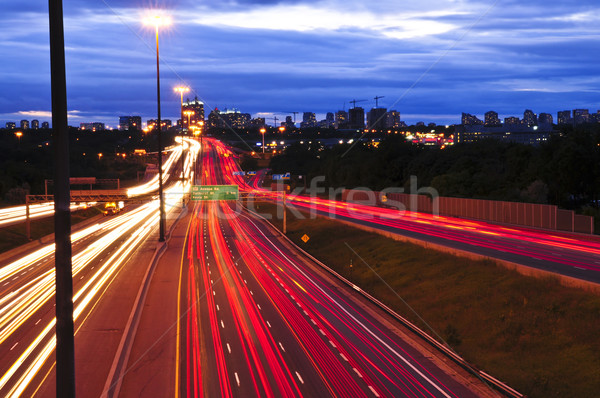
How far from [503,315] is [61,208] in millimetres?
20453

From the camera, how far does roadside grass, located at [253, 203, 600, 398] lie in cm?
1812

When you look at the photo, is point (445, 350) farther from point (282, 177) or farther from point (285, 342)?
point (282, 177)

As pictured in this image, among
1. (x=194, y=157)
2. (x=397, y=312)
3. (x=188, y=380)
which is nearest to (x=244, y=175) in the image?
(x=194, y=157)

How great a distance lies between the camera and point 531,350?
20.1 meters

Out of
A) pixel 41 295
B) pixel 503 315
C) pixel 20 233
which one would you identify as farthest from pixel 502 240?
pixel 20 233

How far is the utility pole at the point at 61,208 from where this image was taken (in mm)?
6586

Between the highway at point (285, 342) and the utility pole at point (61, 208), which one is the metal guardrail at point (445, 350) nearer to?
the highway at point (285, 342)

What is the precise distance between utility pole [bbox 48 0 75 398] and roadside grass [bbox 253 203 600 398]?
1439 centimetres

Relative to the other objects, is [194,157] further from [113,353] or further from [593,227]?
[113,353]

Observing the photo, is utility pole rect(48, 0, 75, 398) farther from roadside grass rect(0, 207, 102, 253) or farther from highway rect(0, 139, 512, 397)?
roadside grass rect(0, 207, 102, 253)

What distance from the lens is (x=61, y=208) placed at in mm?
6590

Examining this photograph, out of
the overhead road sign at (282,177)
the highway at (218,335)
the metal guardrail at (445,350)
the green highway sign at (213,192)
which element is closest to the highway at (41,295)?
the highway at (218,335)

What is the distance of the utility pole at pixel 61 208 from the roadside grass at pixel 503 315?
14.4 metres

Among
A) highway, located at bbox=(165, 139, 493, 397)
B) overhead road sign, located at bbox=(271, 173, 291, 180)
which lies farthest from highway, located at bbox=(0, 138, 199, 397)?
overhead road sign, located at bbox=(271, 173, 291, 180)
